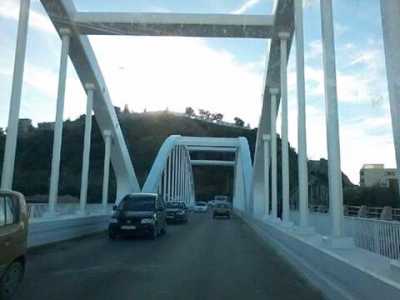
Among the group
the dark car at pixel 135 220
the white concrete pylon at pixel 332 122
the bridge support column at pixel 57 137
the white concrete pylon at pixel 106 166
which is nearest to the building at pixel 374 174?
the white concrete pylon at pixel 106 166

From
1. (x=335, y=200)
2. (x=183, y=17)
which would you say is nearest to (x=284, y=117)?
(x=183, y=17)

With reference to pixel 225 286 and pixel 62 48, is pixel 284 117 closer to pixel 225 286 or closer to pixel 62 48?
pixel 62 48

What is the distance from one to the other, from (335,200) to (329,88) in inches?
91.2

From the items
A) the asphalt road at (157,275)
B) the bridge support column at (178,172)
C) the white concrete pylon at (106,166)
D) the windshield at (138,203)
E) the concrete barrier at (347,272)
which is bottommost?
the asphalt road at (157,275)

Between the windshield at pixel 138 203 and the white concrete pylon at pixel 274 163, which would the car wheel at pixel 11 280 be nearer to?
the windshield at pixel 138 203

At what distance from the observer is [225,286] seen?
8078 mm

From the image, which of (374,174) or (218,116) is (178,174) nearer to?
(374,174)

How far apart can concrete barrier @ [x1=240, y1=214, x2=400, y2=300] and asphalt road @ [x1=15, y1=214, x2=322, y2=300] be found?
29cm

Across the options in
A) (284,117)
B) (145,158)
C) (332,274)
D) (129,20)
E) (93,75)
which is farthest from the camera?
(145,158)

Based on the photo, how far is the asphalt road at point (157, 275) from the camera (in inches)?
286

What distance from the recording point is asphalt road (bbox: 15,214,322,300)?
7.26 metres

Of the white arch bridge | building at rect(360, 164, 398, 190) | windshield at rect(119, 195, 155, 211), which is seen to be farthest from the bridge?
the white arch bridge

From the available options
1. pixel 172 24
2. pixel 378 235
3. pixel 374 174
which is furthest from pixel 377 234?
pixel 374 174

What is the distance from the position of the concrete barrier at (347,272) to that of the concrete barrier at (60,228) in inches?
286
